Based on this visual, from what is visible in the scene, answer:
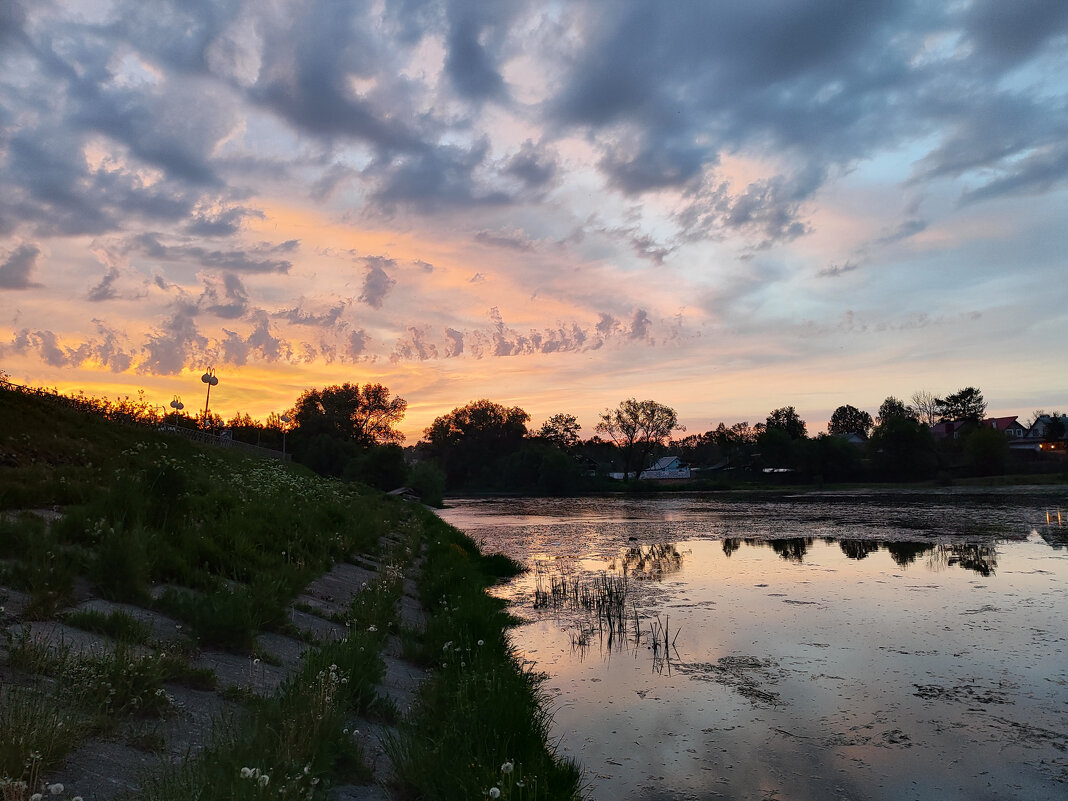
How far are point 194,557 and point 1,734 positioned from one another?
6.81 metres

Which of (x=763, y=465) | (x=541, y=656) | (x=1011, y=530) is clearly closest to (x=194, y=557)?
(x=541, y=656)

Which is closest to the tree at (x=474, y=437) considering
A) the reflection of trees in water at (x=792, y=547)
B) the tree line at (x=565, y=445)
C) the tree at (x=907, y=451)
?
the tree line at (x=565, y=445)

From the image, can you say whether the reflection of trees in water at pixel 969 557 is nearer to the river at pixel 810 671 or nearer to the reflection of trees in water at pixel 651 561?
the river at pixel 810 671

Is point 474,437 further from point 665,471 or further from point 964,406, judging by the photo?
point 964,406

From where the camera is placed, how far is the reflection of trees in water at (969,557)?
19045 millimetres

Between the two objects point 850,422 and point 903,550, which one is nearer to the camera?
point 903,550

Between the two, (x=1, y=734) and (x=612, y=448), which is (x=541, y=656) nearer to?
(x=1, y=734)

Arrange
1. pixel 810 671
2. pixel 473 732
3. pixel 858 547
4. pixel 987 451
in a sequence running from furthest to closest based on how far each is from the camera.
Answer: pixel 987 451 → pixel 858 547 → pixel 810 671 → pixel 473 732

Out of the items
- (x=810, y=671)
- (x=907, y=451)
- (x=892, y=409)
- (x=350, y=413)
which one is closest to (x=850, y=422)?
(x=892, y=409)

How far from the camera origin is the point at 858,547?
24.8 meters

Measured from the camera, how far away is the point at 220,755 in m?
4.21

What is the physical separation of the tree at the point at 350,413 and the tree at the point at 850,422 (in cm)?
12401

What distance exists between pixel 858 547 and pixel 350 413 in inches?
4060

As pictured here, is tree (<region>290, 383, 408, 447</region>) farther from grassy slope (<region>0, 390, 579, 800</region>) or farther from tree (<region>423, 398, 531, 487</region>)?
grassy slope (<region>0, 390, 579, 800</region>)
